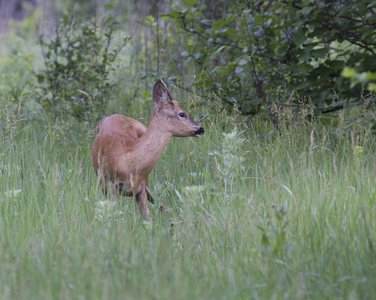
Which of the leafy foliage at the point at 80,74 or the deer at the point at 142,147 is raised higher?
the leafy foliage at the point at 80,74

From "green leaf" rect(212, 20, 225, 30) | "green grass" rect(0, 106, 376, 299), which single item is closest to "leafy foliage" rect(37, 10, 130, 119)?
"green leaf" rect(212, 20, 225, 30)

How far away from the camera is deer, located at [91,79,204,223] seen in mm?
4109

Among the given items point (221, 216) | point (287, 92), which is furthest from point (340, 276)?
point (287, 92)

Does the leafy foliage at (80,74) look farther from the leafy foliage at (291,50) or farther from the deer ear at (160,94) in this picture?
the deer ear at (160,94)

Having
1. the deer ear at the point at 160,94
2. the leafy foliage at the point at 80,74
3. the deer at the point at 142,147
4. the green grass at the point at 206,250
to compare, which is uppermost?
the leafy foliage at the point at 80,74

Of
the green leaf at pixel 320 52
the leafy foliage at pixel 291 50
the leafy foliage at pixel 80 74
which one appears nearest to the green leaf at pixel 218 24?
the leafy foliage at pixel 291 50

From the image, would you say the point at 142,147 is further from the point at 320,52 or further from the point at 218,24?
the point at 320,52

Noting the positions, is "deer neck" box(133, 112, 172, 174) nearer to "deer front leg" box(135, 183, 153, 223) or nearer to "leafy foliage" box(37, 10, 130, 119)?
"deer front leg" box(135, 183, 153, 223)

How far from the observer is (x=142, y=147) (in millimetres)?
4141

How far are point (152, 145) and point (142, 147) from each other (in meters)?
0.08

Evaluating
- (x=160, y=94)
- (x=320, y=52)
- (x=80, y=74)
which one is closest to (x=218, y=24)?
(x=320, y=52)

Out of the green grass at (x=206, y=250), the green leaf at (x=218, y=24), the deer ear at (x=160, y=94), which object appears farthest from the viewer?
the green leaf at (x=218, y=24)

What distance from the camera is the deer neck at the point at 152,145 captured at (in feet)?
13.5

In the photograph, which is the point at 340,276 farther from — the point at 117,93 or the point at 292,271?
the point at 117,93
